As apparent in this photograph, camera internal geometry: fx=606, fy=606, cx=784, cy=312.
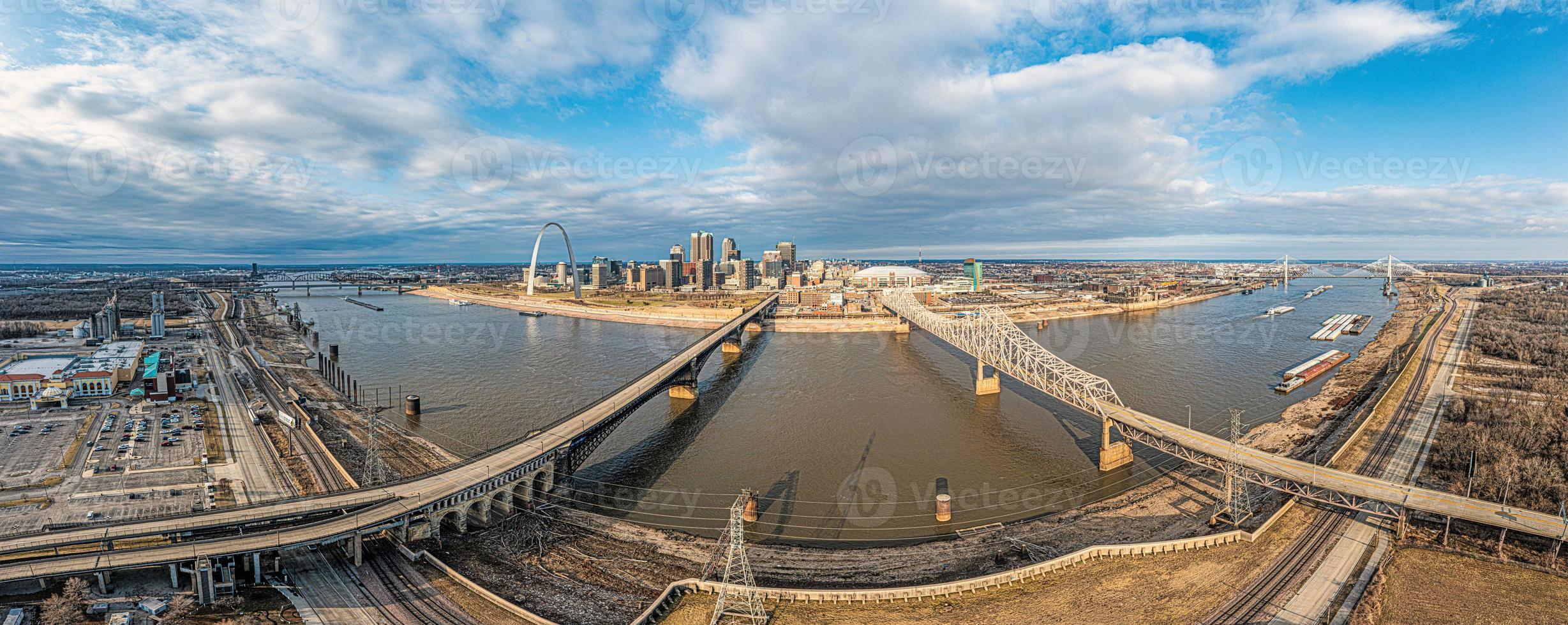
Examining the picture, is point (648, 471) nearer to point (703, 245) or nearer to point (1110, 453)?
point (1110, 453)

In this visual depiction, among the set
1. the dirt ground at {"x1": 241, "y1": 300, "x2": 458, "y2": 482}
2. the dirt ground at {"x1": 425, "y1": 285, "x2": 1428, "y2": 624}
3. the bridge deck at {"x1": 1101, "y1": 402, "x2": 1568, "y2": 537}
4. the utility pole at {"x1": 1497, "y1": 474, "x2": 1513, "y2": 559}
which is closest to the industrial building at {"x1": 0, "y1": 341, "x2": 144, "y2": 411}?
the dirt ground at {"x1": 241, "y1": 300, "x2": 458, "y2": 482}

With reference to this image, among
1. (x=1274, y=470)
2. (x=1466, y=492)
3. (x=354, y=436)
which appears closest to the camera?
(x=1466, y=492)

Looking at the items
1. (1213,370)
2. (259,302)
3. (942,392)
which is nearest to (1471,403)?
(1213,370)

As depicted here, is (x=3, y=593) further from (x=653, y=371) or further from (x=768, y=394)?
(x=768, y=394)

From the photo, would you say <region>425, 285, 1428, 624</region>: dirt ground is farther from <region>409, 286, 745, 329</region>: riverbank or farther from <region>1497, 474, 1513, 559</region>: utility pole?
<region>409, 286, 745, 329</region>: riverbank

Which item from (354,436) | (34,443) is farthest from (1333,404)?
(34,443)

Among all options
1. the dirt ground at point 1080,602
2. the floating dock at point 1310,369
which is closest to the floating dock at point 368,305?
the dirt ground at point 1080,602
